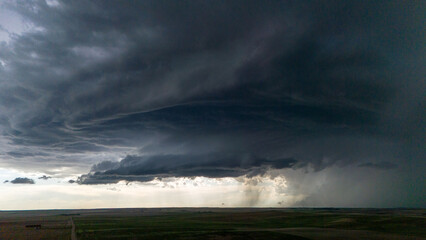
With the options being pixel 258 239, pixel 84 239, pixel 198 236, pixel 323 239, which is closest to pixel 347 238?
pixel 323 239

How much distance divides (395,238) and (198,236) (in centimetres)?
6211

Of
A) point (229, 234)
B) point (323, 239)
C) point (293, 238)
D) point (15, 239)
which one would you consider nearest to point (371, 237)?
point (323, 239)

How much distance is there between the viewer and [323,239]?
90.7 metres

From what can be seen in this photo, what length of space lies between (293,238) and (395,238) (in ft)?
112

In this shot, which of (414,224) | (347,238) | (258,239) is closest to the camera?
(258,239)

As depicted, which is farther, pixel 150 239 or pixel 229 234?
pixel 229 234

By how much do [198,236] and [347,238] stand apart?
45.6 m

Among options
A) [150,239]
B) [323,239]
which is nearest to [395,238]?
[323,239]

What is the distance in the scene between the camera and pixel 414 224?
141750mm

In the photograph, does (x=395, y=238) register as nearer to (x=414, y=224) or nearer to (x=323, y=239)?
(x=323, y=239)

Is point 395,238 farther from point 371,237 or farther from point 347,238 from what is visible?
point 347,238

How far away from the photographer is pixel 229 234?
94.5 meters

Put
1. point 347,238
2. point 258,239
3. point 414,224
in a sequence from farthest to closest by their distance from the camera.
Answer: point 414,224
point 347,238
point 258,239

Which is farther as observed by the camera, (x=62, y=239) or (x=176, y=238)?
(x=62, y=239)
